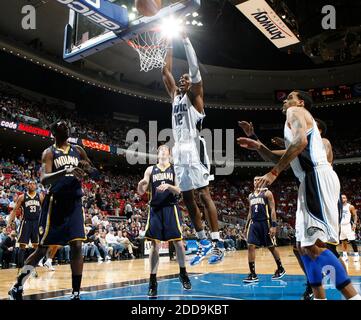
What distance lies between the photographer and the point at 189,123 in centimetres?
525

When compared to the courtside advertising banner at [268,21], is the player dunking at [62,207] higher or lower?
lower

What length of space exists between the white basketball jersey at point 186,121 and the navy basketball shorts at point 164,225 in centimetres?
115

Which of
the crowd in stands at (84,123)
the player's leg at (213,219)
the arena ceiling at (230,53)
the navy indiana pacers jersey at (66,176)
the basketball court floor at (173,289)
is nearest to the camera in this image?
the navy indiana pacers jersey at (66,176)

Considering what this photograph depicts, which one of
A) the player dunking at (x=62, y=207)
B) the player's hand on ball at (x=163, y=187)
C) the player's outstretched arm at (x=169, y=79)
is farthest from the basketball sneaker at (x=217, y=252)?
the player's outstretched arm at (x=169, y=79)

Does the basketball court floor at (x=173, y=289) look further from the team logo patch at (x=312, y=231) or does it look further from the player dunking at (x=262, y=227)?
the team logo patch at (x=312, y=231)

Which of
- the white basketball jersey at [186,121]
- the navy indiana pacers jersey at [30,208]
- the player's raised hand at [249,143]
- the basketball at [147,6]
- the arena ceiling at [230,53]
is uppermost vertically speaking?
the arena ceiling at [230,53]

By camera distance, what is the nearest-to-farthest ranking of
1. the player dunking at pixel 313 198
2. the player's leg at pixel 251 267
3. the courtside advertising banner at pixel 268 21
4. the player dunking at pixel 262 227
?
the player dunking at pixel 313 198
the player's leg at pixel 251 267
the player dunking at pixel 262 227
the courtside advertising banner at pixel 268 21

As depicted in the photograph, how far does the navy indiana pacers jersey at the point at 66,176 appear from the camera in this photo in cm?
484

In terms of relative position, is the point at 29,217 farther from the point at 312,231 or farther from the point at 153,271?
the point at 312,231

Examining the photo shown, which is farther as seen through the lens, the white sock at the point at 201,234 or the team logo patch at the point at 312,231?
the white sock at the point at 201,234

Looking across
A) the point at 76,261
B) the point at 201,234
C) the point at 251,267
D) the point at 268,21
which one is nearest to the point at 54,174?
the point at 76,261

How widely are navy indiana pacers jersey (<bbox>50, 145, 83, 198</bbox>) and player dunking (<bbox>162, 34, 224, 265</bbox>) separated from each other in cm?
126

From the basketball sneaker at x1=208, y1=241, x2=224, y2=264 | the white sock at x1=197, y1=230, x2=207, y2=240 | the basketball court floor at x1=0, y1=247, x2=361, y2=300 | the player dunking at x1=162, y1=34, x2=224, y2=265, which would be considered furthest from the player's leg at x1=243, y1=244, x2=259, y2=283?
the white sock at x1=197, y1=230, x2=207, y2=240
